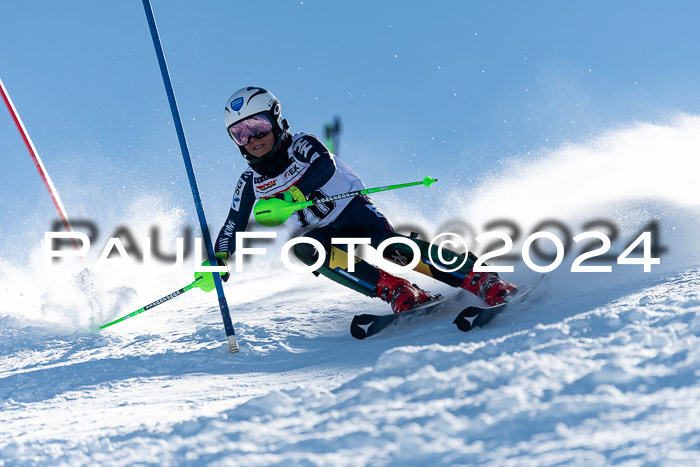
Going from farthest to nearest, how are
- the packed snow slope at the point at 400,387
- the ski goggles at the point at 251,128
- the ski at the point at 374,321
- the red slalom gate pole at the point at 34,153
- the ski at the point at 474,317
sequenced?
the red slalom gate pole at the point at 34,153 < the ski goggles at the point at 251,128 < the ski at the point at 374,321 < the ski at the point at 474,317 < the packed snow slope at the point at 400,387

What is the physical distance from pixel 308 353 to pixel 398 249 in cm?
103

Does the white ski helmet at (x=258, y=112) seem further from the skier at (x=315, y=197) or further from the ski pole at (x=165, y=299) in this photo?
the ski pole at (x=165, y=299)

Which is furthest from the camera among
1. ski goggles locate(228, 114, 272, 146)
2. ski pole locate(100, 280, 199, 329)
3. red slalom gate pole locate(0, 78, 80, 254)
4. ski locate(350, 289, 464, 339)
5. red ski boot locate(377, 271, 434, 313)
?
red slalom gate pole locate(0, 78, 80, 254)

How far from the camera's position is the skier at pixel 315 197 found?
4527mm

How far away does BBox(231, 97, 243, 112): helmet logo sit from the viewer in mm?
4617

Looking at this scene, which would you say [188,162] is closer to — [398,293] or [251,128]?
[251,128]

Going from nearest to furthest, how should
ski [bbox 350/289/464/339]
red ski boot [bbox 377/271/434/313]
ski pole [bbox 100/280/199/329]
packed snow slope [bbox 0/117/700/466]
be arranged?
1. packed snow slope [bbox 0/117/700/466]
2. ski [bbox 350/289/464/339]
3. red ski boot [bbox 377/271/434/313]
4. ski pole [bbox 100/280/199/329]

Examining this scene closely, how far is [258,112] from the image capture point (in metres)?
4.60

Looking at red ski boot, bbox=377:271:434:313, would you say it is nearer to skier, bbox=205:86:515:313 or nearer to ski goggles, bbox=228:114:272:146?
skier, bbox=205:86:515:313

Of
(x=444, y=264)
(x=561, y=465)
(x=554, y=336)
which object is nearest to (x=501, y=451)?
(x=561, y=465)

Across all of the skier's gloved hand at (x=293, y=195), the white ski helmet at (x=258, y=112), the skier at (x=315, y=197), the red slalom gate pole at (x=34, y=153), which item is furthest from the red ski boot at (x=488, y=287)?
the red slalom gate pole at (x=34, y=153)

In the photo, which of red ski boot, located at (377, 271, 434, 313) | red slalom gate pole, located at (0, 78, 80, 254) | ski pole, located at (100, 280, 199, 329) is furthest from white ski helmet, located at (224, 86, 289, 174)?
red slalom gate pole, located at (0, 78, 80, 254)

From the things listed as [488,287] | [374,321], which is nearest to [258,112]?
[374,321]

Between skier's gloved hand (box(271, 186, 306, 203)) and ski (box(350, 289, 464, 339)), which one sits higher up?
skier's gloved hand (box(271, 186, 306, 203))
